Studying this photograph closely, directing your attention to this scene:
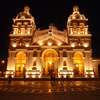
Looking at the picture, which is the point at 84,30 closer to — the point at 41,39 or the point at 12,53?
the point at 41,39

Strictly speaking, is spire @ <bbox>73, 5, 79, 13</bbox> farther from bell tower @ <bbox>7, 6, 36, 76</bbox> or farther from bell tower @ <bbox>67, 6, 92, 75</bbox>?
bell tower @ <bbox>7, 6, 36, 76</bbox>

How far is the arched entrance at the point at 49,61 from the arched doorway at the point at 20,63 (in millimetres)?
4552

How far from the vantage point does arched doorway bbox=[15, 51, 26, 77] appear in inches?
2245

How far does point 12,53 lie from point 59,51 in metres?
10.6

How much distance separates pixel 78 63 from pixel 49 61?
6.56 metres

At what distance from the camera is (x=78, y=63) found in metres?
57.5

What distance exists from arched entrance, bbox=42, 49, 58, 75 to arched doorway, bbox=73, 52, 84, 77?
425 cm

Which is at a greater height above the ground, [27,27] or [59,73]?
[27,27]

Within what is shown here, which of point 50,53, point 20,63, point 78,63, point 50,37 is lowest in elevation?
point 78,63

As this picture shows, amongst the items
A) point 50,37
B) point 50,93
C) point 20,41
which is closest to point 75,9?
point 50,37

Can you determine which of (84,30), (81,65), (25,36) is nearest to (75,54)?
(81,65)

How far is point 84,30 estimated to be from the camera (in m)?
60.1

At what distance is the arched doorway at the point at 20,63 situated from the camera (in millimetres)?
57031

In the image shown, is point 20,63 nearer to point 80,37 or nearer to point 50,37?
point 50,37
